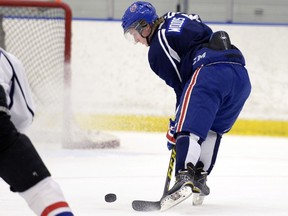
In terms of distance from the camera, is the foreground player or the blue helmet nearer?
the foreground player

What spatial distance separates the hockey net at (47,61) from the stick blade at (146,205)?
2.37 meters

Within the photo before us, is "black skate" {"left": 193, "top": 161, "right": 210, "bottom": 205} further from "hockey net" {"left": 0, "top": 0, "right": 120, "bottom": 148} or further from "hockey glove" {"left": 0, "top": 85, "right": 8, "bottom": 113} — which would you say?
"hockey net" {"left": 0, "top": 0, "right": 120, "bottom": 148}

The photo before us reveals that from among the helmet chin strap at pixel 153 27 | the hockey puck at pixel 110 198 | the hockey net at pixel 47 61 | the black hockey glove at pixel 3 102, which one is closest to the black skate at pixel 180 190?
the hockey puck at pixel 110 198

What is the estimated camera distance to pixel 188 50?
3307 millimetres

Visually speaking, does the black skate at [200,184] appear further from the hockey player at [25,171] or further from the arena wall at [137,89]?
the arena wall at [137,89]

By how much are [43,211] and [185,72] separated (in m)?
1.41

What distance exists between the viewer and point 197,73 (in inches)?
127

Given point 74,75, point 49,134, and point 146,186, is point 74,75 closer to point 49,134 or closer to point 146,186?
point 49,134

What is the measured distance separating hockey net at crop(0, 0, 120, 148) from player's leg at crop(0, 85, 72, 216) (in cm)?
349

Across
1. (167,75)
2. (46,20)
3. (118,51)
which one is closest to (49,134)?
(46,20)

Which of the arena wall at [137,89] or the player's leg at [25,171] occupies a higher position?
the player's leg at [25,171]

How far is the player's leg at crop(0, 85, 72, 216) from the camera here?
6.59 feet

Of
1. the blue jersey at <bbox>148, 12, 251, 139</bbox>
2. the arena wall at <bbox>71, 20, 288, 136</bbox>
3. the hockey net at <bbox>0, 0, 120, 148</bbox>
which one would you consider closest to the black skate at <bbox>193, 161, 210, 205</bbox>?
the blue jersey at <bbox>148, 12, 251, 139</bbox>

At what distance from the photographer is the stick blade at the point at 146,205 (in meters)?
3.16
